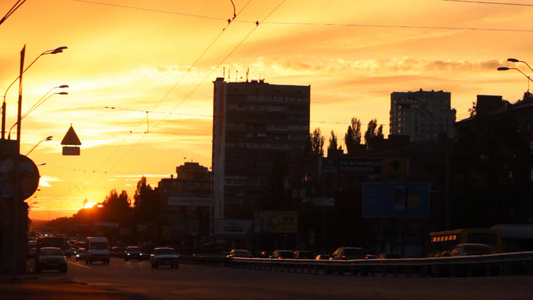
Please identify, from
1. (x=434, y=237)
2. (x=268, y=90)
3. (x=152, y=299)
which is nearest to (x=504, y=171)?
(x=434, y=237)

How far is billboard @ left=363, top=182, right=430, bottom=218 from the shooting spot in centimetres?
6669

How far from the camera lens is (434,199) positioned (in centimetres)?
10194

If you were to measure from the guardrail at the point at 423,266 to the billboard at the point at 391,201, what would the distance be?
10.7 meters

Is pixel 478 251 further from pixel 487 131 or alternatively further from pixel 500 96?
pixel 500 96

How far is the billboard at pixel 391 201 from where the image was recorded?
66.7 m

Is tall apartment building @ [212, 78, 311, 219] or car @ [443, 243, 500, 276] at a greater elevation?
tall apartment building @ [212, 78, 311, 219]

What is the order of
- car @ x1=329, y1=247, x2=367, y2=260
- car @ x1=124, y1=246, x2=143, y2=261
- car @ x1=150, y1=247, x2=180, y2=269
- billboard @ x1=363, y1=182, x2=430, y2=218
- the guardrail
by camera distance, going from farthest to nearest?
car @ x1=124, y1=246, x2=143, y2=261 < billboard @ x1=363, y1=182, x2=430, y2=218 < car @ x1=150, y1=247, x2=180, y2=269 < car @ x1=329, y1=247, x2=367, y2=260 < the guardrail

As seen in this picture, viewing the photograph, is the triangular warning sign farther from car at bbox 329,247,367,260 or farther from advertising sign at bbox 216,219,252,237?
advertising sign at bbox 216,219,252,237

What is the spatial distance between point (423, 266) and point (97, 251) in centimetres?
4223

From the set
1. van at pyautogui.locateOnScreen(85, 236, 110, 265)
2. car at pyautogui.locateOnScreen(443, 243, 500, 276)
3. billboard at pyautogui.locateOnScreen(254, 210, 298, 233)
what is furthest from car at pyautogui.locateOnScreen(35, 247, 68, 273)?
billboard at pyautogui.locateOnScreen(254, 210, 298, 233)

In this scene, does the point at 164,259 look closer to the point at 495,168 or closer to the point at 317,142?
the point at 495,168

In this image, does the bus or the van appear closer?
the bus

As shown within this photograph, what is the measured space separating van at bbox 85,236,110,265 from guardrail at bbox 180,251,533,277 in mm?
20820

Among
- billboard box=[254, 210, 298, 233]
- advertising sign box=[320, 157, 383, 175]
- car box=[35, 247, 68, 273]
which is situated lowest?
car box=[35, 247, 68, 273]
